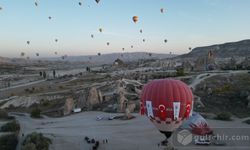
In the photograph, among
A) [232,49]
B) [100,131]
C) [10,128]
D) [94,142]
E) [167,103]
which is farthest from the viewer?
[232,49]

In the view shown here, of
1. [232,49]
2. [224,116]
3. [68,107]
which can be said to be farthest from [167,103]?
[232,49]

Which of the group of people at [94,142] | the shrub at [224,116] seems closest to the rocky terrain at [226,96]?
the shrub at [224,116]

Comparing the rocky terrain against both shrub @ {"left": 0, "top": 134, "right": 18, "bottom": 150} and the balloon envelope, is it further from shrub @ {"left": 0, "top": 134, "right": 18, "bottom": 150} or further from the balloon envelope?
shrub @ {"left": 0, "top": 134, "right": 18, "bottom": 150}

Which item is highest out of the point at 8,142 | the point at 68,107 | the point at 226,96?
the point at 226,96

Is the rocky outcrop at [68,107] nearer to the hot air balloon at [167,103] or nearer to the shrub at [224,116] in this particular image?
the shrub at [224,116]

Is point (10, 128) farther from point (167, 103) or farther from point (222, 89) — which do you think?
point (222, 89)

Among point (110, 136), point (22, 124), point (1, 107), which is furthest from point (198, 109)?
point (1, 107)
